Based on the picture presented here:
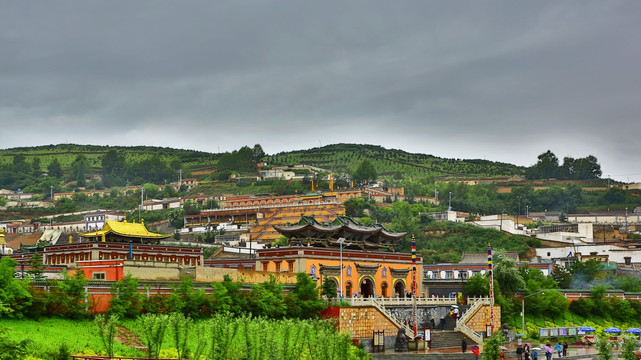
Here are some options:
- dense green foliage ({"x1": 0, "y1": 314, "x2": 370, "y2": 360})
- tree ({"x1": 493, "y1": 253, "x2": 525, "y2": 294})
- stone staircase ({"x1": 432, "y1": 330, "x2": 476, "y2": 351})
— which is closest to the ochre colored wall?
stone staircase ({"x1": 432, "y1": 330, "x2": 476, "y2": 351})

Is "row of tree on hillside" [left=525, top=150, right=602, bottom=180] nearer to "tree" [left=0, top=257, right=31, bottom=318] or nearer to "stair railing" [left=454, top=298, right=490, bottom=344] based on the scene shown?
"stair railing" [left=454, top=298, right=490, bottom=344]

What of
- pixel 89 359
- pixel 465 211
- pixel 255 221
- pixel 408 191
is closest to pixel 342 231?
pixel 89 359

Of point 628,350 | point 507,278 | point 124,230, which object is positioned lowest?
point 507,278

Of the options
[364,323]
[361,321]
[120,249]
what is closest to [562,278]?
[364,323]

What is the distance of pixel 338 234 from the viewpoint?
72438 mm

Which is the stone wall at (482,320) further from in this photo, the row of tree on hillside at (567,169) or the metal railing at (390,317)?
the row of tree on hillside at (567,169)

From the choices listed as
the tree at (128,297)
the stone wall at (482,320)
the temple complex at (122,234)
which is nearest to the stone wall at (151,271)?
the tree at (128,297)

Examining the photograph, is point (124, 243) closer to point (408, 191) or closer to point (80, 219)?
point (80, 219)

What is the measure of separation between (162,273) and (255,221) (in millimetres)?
84659

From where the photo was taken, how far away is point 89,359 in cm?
3638

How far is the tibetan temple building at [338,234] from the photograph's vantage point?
7050cm

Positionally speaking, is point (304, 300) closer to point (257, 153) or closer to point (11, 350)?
point (11, 350)

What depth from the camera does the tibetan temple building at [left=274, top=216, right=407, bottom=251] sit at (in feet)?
231

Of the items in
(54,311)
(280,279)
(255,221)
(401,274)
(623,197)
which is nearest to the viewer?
(54,311)
